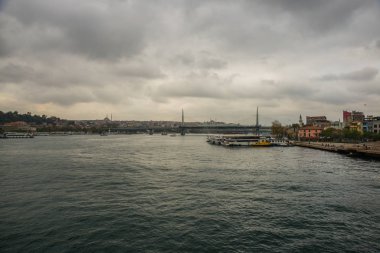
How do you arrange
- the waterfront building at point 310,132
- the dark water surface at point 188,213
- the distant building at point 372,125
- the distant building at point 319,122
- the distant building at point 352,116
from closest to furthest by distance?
the dark water surface at point 188,213, the distant building at point 372,125, the waterfront building at point 310,132, the distant building at point 319,122, the distant building at point 352,116

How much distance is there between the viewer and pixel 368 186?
24688 mm

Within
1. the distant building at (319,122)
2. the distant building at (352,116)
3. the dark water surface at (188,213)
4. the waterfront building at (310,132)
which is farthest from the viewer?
the distant building at (352,116)

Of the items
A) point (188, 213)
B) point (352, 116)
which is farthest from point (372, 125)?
point (188, 213)

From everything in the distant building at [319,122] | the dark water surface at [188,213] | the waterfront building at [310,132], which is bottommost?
the dark water surface at [188,213]

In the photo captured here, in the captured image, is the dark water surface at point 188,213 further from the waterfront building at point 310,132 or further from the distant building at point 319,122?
the distant building at point 319,122

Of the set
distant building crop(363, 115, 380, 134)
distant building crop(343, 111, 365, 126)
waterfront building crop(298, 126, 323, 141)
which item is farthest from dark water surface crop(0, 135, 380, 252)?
distant building crop(343, 111, 365, 126)

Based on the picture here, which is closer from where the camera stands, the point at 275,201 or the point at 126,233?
the point at 126,233

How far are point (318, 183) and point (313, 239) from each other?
46.0 feet

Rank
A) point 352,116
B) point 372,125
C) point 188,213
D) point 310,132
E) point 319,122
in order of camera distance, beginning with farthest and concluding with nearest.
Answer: point 319,122
point 352,116
point 310,132
point 372,125
point 188,213

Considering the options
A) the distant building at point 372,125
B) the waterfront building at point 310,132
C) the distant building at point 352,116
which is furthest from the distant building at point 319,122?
the distant building at point 372,125

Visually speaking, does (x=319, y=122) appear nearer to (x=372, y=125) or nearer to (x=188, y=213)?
(x=372, y=125)

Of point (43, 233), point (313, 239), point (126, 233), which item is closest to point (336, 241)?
point (313, 239)

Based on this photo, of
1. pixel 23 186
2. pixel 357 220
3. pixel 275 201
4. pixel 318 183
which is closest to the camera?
pixel 357 220

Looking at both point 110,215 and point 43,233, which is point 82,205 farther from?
point 43,233
